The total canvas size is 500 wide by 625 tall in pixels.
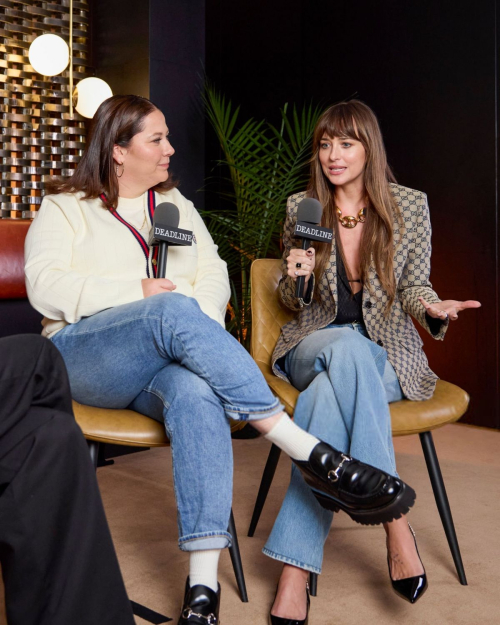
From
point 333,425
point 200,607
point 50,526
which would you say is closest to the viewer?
point 50,526

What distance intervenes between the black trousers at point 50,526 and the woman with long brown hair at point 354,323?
0.63m

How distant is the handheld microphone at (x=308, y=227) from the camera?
1838mm

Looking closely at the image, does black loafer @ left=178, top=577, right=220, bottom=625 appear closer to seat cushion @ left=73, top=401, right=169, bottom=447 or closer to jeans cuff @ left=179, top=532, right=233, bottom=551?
jeans cuff @ left=179, top=532, right=233, bottom=551

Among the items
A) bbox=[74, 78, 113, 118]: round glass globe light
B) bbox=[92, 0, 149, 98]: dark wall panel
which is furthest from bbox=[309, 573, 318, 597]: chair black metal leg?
bbox=[74, 78, 113, 118]: round glass globe light

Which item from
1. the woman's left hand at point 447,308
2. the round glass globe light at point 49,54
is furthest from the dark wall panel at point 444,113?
the woman's left hand at point 447,308

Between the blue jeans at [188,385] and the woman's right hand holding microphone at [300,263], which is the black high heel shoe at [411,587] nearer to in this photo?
the blue jeans at [188,385]

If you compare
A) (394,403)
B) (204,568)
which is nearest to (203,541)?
(204,568)

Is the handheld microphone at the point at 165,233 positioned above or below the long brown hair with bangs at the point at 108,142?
below

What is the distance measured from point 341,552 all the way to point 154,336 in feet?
2.90

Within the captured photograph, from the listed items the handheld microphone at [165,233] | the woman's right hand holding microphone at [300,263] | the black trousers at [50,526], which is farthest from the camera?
the woman's right hand holding microphone at [300,263]

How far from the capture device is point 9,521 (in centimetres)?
105

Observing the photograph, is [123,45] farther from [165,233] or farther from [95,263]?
[165,233]

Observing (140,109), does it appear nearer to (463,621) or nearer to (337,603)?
(337,603)

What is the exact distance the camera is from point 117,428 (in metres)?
1.59
